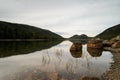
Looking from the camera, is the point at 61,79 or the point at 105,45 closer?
the point at 61,79

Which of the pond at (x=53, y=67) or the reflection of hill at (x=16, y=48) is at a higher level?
the reflection of hill at (x=16, y=48)

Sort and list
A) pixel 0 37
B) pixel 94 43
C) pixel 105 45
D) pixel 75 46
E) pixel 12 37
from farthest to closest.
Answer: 1. pixel 12 37
2. pixel 0 37
3. pixel 105 45
4. pixel 94 43
5. pixel 75 46

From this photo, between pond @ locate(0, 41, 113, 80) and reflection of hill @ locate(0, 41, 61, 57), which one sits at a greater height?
reflection of hill @ locate(0, 41, 61, 57)

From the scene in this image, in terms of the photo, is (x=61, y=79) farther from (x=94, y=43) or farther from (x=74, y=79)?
(x=94, y=43)

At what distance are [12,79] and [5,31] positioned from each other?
137808mm

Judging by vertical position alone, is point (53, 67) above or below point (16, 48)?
below

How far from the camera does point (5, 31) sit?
146125 millimetres

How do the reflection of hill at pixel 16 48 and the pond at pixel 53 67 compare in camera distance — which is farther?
the reflection of hill at pixel 16 48

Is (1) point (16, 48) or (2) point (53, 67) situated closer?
(2) point (53, 67)

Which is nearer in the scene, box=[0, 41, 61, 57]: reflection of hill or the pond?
the pond

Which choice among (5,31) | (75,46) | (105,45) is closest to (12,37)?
(5,31)

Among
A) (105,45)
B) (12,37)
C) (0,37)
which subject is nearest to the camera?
(105,45)

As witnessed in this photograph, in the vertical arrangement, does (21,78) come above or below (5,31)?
below

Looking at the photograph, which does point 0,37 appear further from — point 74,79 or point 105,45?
point 74,79
